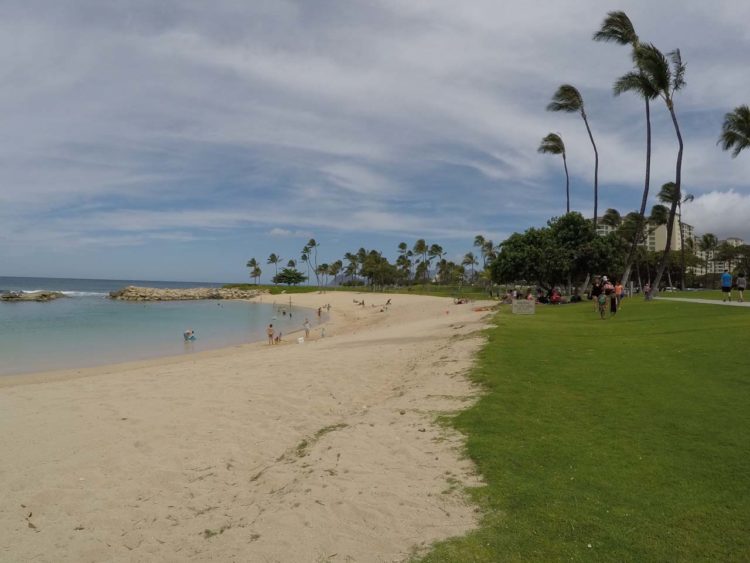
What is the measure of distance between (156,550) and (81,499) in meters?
2.10

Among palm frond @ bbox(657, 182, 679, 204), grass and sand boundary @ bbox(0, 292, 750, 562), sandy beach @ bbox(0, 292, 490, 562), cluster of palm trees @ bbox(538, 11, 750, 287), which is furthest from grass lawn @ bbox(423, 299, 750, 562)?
palm frond @ bbox(657, 182, 679, 204)

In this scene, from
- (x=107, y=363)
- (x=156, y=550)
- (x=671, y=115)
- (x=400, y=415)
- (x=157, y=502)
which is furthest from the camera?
(x=671, y=115)

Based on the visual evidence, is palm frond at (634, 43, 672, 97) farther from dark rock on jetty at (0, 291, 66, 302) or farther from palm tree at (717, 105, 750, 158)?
dark rock on jetty at (0, 291, 66, 302)

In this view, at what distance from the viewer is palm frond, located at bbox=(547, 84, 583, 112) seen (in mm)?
37844

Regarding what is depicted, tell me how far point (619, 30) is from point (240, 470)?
31.5 meters

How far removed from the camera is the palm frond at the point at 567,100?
37.8 metres

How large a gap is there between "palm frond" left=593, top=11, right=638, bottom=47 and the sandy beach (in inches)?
1005

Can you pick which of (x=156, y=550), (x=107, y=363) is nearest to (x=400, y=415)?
(x=156, y=550)

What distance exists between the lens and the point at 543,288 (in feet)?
153

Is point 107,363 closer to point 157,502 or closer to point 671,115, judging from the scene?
point 157,502

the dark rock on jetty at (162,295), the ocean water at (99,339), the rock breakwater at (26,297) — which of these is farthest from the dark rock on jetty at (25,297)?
the ocean water at (99,339)

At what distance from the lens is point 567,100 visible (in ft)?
125

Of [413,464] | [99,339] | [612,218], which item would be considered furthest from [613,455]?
[612,218]

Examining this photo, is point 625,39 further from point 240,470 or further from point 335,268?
point 335,268
